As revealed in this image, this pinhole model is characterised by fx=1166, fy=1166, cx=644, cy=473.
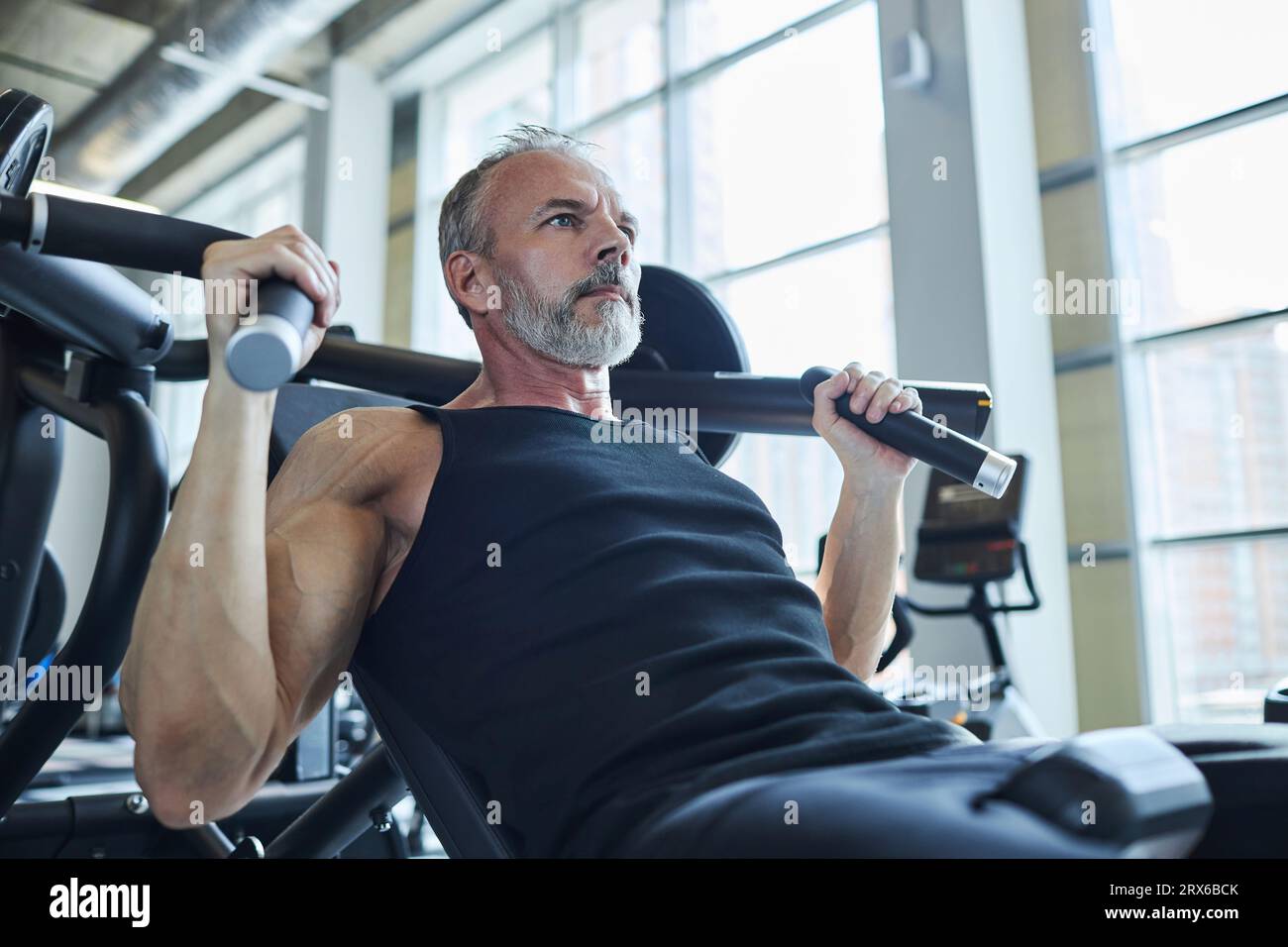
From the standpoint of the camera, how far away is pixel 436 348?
24.2ft

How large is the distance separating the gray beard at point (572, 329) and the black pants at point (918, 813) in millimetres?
707

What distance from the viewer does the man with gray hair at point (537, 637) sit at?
2.93 ft

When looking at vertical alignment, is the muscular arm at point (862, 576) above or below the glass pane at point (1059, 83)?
below

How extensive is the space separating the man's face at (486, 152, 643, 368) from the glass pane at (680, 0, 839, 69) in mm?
4357

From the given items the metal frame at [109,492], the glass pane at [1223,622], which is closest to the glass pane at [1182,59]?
the glass pane at [1223,622]

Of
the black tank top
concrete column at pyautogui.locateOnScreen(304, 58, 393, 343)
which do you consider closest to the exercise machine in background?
the black tank top

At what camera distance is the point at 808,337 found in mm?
5371

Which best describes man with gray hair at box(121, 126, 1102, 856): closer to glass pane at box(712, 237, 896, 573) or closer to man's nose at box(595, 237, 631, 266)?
man's nose at box(595, 237, 631, 266)

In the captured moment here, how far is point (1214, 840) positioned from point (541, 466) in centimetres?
69

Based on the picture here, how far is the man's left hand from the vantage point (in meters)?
1.35

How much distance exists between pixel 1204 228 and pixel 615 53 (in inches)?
138

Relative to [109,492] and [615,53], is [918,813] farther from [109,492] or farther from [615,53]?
[615,53]

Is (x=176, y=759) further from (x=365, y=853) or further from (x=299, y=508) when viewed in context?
(x=365, y=853)

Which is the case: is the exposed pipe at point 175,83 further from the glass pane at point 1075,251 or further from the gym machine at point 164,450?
Answer: the gym machine at point 164,450
